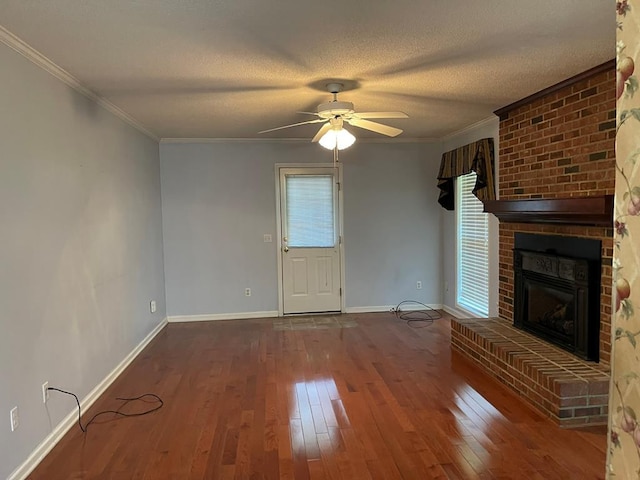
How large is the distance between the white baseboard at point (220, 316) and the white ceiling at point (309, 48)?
109 inches

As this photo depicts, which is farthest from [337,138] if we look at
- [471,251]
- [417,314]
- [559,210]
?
[417,314]

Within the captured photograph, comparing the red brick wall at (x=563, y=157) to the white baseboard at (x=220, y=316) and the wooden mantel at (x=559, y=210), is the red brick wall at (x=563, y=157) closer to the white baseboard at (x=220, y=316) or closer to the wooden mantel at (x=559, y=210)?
the wooden mantel at (x=559, y=210)

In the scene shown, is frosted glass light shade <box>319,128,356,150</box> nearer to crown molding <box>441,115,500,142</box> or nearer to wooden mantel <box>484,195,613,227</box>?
wooden mantel <box>484,195,613,227</box>

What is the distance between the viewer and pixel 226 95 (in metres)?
3.44

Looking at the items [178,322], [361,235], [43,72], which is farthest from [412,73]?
[178,322]

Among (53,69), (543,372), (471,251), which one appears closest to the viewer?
(53,69)

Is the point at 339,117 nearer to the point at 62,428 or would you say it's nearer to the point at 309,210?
the point at 309,210

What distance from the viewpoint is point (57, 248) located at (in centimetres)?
274

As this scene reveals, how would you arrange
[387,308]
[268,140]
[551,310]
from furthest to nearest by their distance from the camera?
[387,308] < [268,140] < [551,310]

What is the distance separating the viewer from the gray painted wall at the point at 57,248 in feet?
7.38

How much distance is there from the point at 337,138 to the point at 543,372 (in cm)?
220

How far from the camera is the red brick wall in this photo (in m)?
3.00

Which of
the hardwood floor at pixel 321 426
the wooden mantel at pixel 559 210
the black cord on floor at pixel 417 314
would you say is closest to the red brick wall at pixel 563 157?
the wooden mantel at pixel 559 210

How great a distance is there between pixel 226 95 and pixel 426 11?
185cm
